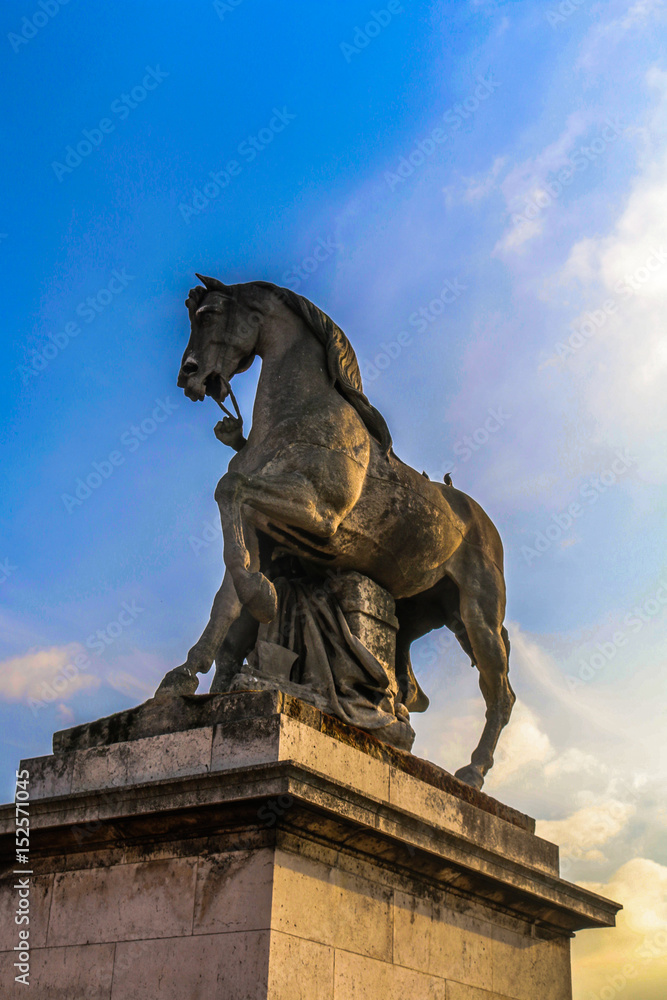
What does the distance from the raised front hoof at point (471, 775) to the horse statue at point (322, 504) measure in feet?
0.06

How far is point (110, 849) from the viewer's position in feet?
20.5

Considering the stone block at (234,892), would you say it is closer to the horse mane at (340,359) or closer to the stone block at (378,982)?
the stone block at (378,982)

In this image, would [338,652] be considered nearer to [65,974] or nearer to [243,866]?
[243,866]

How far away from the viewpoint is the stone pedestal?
5656 mm

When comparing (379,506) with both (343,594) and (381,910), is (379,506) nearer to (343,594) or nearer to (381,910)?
(343,594)

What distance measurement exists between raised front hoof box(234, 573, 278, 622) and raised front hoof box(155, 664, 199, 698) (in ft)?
1.99

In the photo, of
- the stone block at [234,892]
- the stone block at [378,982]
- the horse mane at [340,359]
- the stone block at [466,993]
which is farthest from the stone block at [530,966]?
the horse mane at [340,359]

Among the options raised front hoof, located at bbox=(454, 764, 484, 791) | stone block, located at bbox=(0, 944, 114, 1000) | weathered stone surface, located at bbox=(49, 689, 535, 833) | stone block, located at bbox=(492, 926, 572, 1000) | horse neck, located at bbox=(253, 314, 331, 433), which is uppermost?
horse neck, located at bbox=(253, 314, 331, 433)

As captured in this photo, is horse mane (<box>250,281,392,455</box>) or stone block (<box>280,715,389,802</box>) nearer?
stone block (<box>280,715,389,802</box>)

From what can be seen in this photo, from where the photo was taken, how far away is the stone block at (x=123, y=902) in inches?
231

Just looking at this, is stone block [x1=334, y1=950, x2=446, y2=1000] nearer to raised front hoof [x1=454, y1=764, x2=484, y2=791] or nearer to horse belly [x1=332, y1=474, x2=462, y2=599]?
raised front hoof [x1=454, y1=764, x2=484, y2=791]

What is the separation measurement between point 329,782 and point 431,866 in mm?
1419

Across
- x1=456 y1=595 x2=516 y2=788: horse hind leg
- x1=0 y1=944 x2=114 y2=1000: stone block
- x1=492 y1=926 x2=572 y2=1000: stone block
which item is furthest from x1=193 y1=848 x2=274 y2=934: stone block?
x1=456 y1=595 x2=516 y2=788: horse hind leg

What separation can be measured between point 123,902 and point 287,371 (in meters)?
4.24
